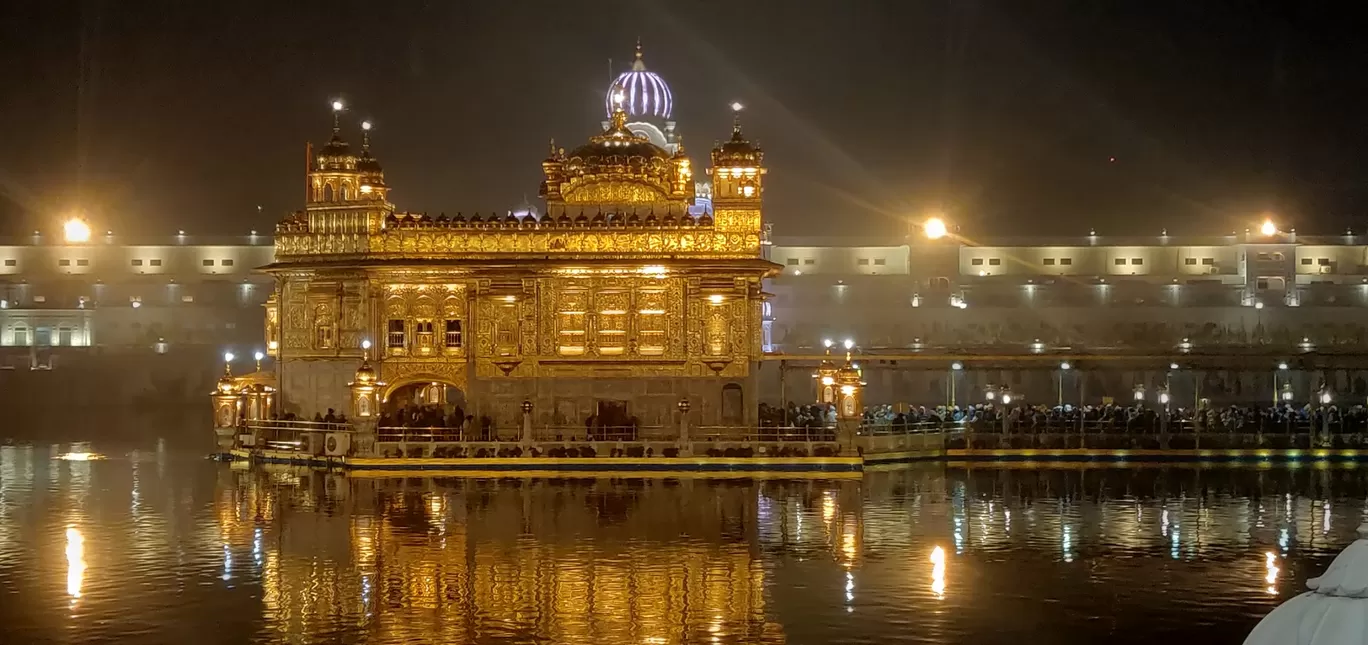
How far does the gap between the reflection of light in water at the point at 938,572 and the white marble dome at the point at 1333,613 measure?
16111 mm

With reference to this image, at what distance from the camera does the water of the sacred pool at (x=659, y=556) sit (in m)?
22.5

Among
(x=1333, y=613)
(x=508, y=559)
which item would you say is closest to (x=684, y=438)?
(x=508, y=559)

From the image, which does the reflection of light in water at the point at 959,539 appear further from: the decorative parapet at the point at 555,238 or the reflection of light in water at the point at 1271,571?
the decorative parapet at the point at 555,238

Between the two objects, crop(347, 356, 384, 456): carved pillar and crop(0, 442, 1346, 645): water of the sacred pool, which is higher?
crop(347, 356, 384, 456): carved pillar

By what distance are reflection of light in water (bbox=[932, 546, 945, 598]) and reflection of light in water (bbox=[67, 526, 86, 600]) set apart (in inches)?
528

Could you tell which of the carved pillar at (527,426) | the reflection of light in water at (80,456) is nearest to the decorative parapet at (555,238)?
the carved pillar at (527,426)

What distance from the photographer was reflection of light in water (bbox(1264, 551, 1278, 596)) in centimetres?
2542

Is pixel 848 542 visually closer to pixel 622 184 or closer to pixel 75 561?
pixel 75 561

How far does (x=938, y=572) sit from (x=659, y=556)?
5012mm

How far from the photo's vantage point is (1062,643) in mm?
21500

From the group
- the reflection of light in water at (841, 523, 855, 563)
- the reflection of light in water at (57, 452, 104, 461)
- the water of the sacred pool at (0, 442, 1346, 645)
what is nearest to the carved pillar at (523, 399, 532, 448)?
the water of the sacred pool at (0, 442, 1346, 645)

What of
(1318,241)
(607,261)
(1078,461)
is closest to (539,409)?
(607,261)

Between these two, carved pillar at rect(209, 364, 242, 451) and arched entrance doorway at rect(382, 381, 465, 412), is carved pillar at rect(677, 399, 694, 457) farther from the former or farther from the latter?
carved pillar at rect(209, 364, 242, 451)

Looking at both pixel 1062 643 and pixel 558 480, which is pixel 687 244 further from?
pixel 1062 643
